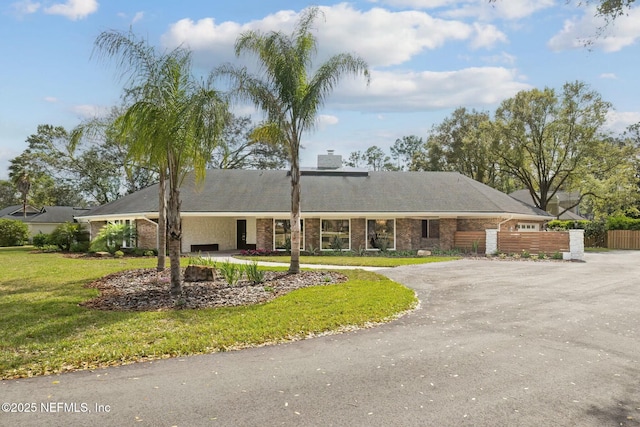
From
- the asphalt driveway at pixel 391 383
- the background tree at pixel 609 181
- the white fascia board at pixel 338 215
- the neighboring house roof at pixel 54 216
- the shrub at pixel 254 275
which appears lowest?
the asphalt driveway at pixel 391 383

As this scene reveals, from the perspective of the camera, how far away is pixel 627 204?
33.6 meters

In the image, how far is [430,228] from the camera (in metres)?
25.8

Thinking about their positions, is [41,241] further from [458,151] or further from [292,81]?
[458,151]

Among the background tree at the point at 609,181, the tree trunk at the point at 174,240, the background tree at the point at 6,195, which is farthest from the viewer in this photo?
the background tree at the point at 6,195

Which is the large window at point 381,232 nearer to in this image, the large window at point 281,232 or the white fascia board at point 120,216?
the large window at point 281,232

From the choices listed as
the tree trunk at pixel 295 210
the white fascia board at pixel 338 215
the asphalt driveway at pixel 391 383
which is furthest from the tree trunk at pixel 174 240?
the white fascia board at pixel 338 215

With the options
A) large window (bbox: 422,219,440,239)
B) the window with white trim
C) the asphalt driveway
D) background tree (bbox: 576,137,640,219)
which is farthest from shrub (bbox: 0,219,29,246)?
background tree (bbox: 576,137,640,219)

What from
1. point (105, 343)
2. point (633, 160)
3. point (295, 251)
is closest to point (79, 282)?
point (295, 251)

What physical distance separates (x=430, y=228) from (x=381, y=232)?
2.90 metres

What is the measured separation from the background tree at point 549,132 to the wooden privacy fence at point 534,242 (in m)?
16.7

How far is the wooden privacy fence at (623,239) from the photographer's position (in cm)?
3148

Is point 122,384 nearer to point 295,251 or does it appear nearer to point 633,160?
point 295,251

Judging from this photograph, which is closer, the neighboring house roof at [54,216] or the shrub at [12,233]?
the shrub at [12,233]

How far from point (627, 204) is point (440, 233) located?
18.1 meters
